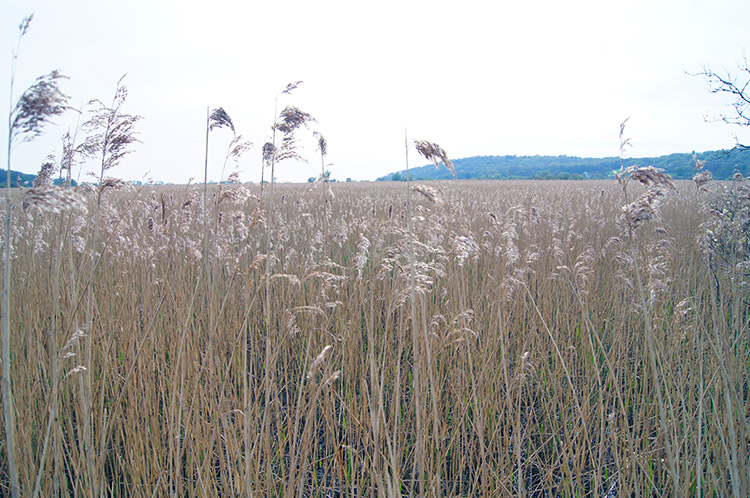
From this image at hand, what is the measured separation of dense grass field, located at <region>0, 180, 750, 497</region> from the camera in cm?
134

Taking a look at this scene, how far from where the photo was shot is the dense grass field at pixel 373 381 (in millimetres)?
1337

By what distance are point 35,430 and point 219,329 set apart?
91 centimetres

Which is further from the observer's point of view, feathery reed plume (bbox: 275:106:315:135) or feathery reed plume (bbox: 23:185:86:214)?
feathery reed plume (bbox: 275:106:315:135)

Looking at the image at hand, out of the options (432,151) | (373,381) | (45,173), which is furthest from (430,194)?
(45,173)

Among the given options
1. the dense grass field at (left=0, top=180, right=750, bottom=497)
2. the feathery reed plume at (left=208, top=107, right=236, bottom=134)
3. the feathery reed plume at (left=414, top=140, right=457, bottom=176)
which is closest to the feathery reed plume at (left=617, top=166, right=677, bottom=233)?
the dense grass field at (left=0, top=180, right=750, bottom=497)

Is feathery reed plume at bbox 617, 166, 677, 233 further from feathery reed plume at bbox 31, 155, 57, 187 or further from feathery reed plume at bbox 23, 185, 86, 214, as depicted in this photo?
feathery reed plume at bbox 31, 155, 57, 187

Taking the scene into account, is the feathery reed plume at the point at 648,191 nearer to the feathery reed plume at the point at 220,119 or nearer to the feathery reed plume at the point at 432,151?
the feathery reed plume at the point at 432,151

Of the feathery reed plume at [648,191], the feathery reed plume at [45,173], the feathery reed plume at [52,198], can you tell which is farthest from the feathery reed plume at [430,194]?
the feathery reed plume at [45,173]

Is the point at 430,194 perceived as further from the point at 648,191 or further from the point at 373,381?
the point at 648,191

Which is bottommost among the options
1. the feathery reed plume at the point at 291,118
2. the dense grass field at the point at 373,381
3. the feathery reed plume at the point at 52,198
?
the dense grass field at the point at 373,381

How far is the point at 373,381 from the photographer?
1.19m

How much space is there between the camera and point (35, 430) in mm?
1852

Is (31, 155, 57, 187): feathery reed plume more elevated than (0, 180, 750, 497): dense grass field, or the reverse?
(31, 155, 57, 187): feathery reed plume

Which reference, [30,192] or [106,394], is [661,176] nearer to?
[30,192]
